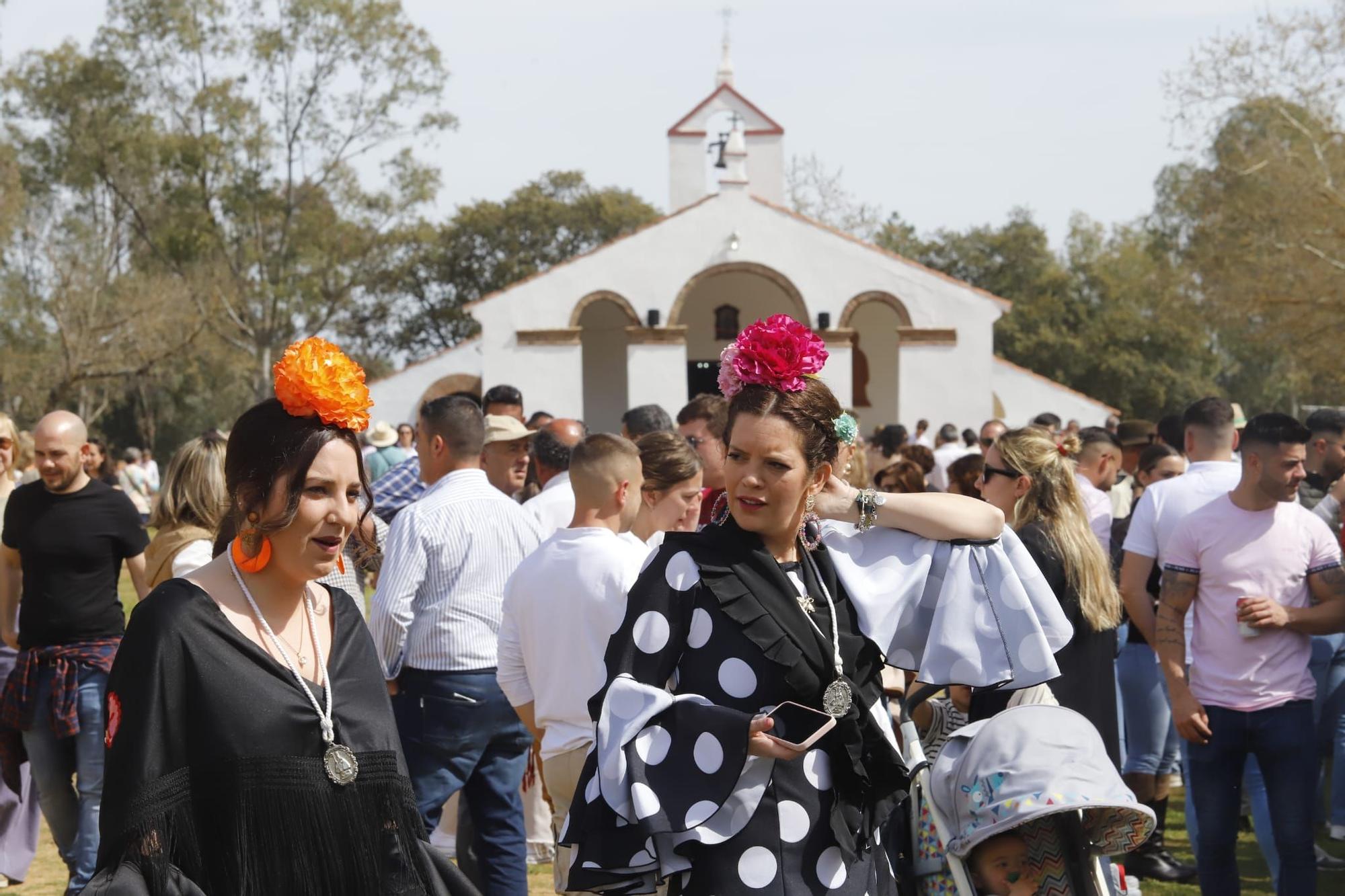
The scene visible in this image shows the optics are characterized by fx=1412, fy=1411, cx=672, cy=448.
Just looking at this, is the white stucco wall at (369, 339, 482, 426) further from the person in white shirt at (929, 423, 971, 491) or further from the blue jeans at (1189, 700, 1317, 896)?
the blue jeans at (1189, 700, 1317, 896)

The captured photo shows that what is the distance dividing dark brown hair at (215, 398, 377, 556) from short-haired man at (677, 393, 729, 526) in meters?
2.57

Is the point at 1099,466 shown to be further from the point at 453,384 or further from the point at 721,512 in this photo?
the point at 453,384

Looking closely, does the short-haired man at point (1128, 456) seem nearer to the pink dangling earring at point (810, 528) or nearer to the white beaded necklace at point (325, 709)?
the pink dangling earring at point (810, 528)

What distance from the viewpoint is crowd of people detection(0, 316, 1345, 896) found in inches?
114

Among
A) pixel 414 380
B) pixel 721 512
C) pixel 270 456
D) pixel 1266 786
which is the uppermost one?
pixel 414 380

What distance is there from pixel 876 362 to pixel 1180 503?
28937mm

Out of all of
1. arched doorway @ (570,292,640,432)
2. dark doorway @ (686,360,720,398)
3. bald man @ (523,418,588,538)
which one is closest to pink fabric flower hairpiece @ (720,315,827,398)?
bald man @ (523,418,588,538)

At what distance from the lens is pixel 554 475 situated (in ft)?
26.2

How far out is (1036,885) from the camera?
3568mm

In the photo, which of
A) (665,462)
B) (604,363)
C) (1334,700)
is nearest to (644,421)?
(665,462)

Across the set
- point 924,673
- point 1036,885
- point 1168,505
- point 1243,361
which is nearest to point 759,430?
point 924,673

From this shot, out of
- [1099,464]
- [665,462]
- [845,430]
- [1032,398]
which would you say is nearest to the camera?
Answer: [845,430]

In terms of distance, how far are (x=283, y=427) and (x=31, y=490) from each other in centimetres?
412

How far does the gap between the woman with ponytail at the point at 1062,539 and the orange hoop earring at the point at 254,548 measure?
335 cm
